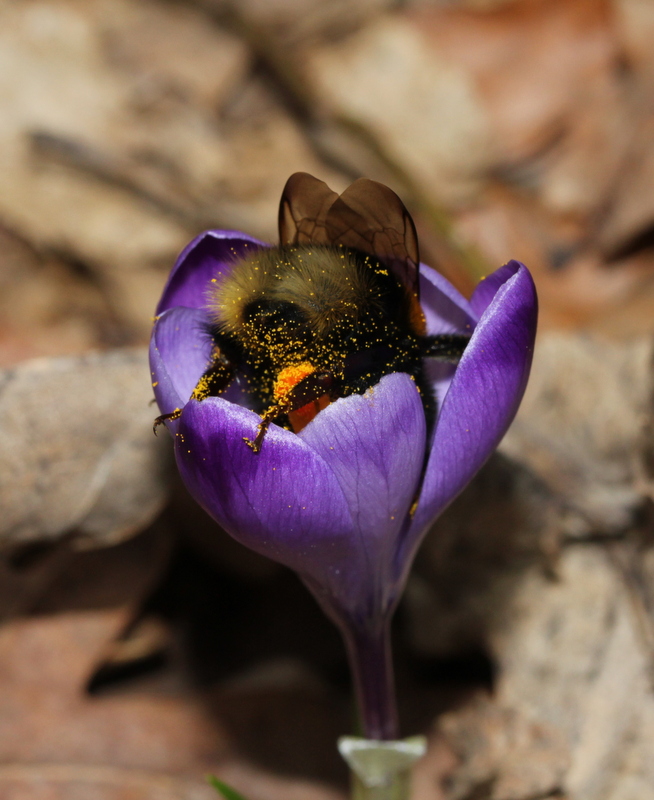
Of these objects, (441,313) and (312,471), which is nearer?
Result: (312,471)

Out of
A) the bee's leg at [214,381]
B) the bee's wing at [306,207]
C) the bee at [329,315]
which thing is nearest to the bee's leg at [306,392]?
the bee at [329,315]

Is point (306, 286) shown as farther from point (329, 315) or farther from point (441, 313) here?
point (441, 313)

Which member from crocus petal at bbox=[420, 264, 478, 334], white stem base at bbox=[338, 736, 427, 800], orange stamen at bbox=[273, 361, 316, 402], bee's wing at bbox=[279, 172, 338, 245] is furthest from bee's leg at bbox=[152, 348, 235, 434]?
white stem base at bbox=[338, 736, 427, 800]

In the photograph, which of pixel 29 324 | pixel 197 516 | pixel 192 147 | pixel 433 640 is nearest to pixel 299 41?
pixel 192 147

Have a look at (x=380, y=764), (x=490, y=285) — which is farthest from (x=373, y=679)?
(x=490, y=285)

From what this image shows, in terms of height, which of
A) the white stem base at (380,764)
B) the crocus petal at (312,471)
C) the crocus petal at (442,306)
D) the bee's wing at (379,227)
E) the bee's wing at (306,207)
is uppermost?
the bee's wing at (306,207)

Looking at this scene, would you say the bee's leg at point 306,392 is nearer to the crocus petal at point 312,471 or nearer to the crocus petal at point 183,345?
the crocus petal at point 312,471

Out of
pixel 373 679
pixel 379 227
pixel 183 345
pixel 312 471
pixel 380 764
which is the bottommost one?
pixel 380 764
